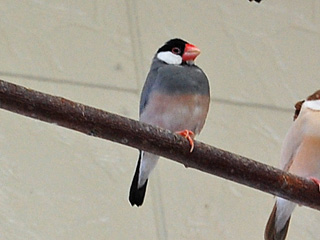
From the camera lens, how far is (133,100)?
5.37ft

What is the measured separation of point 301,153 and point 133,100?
1.63 feet

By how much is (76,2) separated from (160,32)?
0.18 m

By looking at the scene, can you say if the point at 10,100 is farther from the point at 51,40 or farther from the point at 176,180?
the point at 176,180

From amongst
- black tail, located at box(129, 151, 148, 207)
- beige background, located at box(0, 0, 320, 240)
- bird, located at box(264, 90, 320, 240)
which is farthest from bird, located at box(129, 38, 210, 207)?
beige background, located at box(0, 0, 320, 240)

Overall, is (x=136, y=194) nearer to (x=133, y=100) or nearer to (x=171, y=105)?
(x=171, y=105)

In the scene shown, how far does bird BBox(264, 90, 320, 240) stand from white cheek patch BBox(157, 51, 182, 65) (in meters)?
0.22

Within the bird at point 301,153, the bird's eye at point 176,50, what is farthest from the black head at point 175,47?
the bird at point 301,153

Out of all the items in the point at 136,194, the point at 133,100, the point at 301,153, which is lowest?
the point at 133,100

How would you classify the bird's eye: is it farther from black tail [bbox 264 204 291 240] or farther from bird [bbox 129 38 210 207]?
black tail [bbox 264 204 291 240]

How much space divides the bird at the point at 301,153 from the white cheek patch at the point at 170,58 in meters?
0.22

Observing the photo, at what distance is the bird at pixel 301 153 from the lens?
1.23 meters

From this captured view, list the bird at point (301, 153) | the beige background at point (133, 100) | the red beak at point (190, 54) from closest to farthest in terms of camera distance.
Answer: the bird at point (301, 153), the red beak at point (190, 54), the beige background at point (133, 100)

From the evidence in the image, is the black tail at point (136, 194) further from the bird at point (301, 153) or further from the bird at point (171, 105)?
the bird at point (301, 153)

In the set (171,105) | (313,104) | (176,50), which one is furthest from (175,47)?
(313,104)
